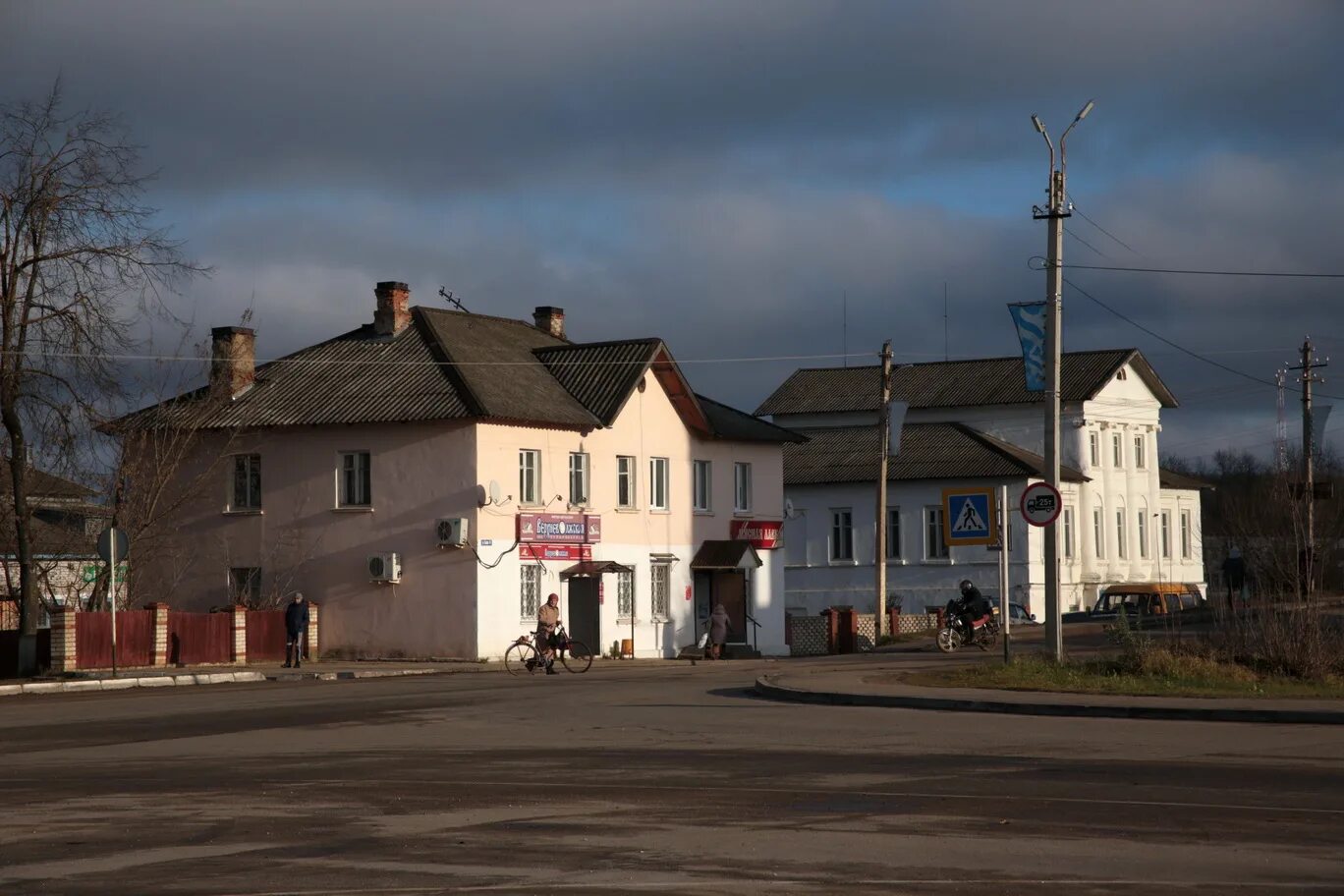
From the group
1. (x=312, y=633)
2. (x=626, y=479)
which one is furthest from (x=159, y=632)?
(x=626, y=479)

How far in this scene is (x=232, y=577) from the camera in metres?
45.0

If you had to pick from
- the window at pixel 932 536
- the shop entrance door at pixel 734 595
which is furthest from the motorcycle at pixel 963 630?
the window at pixel 932 536

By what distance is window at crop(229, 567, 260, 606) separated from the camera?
146ft

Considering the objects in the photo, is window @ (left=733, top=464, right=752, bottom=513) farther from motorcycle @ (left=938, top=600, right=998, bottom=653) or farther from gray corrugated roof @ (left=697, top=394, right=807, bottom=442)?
motorcycle @ (left=938, top=600, right=998, bottom=653)

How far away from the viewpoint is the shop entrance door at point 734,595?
166ft

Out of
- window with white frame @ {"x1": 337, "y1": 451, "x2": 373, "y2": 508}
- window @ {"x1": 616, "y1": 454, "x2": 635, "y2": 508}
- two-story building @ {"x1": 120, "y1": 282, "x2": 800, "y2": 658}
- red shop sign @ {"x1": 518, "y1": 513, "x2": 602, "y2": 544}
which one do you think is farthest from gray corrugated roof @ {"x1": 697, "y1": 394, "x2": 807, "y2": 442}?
window with white frame @ {"x1": 337, "y1": 451, "x2": 373, "y2": 508}

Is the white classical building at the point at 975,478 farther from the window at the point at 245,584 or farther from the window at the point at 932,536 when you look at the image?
the window at the point at 245,584

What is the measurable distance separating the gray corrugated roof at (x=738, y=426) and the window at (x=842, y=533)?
19.1 m

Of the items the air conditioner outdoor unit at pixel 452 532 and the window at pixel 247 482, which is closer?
the air conditioner outdoor unit at pixel 452 532

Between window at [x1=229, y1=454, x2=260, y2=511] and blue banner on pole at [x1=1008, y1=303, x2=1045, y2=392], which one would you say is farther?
window at [x1=229, y1=454, x2=260, y2=511]

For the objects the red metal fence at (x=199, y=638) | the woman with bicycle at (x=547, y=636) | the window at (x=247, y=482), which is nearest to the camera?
the woman with bicycle at (x=547, y=636)

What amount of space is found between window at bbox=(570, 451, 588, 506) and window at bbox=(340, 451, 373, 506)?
17.6ft

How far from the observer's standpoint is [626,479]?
156ft

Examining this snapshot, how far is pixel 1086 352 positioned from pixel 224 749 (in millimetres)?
67023
